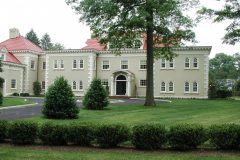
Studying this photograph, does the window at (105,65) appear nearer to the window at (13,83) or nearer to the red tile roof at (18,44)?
the red tile roof at (18,44)

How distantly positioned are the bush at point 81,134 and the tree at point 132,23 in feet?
58.0

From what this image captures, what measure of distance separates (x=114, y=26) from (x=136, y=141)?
20.2 metres

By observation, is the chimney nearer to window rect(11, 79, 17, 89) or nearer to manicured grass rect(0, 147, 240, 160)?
window rect(11, 79, 17, 89)

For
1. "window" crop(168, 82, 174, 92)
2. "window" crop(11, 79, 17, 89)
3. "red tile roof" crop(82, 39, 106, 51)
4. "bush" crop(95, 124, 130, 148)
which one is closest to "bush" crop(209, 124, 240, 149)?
"bush" crop(95, 124, 130, 148)

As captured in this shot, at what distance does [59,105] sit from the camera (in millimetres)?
21531

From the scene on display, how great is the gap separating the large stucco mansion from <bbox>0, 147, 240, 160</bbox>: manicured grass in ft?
124

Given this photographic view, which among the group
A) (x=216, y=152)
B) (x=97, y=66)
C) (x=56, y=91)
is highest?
(x=97, y=66)

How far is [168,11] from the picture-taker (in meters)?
28.9

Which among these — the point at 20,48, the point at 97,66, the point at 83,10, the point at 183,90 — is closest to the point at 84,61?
the point at 97,66

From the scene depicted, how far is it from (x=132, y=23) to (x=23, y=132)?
1783 centimetres

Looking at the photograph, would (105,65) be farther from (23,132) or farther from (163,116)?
(23,132)

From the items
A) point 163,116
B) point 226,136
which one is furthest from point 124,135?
point 163,116

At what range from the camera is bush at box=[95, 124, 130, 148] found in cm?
1178

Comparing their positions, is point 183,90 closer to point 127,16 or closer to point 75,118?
point 127,16
